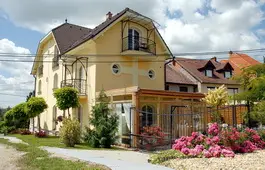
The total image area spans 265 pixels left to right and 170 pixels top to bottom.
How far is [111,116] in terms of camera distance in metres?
15.4

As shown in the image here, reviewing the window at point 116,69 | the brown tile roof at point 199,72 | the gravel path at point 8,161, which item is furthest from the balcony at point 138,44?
the gravel path at point 8,161

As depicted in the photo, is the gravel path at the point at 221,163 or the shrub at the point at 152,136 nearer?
the gravel path at the point at 221,163

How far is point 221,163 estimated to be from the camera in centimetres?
888

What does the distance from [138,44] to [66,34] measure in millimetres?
7602

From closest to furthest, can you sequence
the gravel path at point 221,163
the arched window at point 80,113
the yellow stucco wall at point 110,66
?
the gravel path at point 221,163
the yellow stucco wall at point 110,66
the arched window at point 80,113

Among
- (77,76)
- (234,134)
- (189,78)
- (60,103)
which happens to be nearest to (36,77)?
(77,76)

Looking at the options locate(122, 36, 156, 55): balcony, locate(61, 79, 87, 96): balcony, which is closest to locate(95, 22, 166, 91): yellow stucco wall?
locate(122, 36, 156, 55): balcony

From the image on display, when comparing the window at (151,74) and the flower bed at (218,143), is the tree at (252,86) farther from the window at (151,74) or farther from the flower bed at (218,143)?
the window at (151,74)

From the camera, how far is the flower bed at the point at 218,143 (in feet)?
33.9

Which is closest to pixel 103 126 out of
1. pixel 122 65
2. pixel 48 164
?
pixel 48 164

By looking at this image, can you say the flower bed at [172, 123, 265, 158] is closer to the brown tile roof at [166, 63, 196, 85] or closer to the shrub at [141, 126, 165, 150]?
the shrub at [141, 126, 165, 150]

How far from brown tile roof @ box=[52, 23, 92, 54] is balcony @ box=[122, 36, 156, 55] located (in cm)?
528

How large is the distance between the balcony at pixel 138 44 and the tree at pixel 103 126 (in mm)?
6855

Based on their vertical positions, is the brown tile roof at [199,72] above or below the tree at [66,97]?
above
